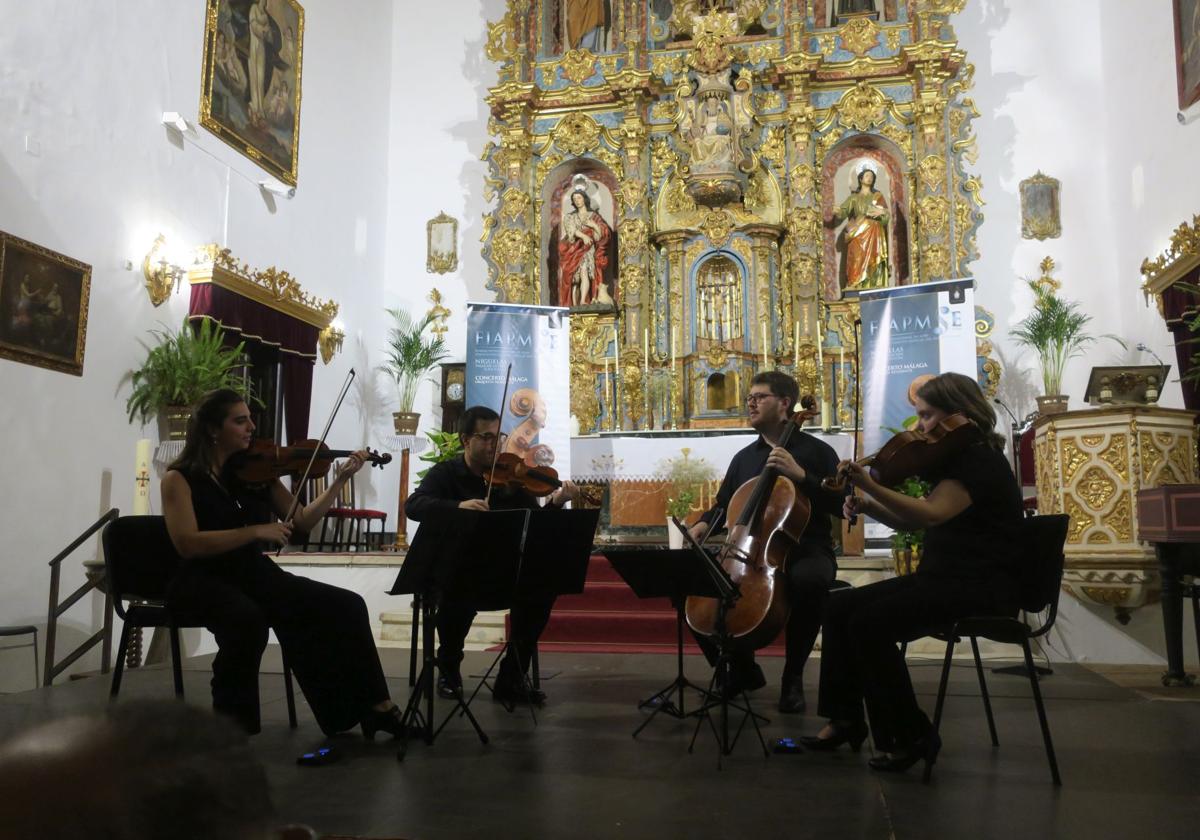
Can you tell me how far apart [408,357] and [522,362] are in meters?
2.79

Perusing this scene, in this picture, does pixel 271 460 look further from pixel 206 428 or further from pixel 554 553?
pixel 554 553

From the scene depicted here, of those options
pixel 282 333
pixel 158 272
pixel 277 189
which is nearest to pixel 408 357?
pixel 282 333

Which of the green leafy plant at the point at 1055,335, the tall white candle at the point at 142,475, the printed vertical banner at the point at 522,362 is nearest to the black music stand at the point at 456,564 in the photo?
the tall white candle at the point at 142,475

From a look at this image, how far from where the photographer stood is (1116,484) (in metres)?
6.11

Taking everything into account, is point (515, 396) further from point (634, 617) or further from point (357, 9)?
point (357, 9)

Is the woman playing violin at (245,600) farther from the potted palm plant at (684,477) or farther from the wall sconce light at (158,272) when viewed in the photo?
the potted palm plant at (684,477)

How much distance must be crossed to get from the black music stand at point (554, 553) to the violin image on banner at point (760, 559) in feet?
1.80

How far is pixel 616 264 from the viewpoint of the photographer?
41.4 ft

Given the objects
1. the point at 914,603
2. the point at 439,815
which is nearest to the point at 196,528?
the point at 439,815

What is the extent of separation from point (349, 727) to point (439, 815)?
3.64 ft

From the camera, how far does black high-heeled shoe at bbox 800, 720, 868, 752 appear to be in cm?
351

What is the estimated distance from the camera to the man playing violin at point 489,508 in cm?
448

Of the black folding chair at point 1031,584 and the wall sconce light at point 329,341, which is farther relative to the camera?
the wall sconce light at point 329,341

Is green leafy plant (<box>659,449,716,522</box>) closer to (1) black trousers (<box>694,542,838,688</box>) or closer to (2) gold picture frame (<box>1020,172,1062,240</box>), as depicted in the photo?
(1) black trousers (<box>694,542,838,688</box>)
